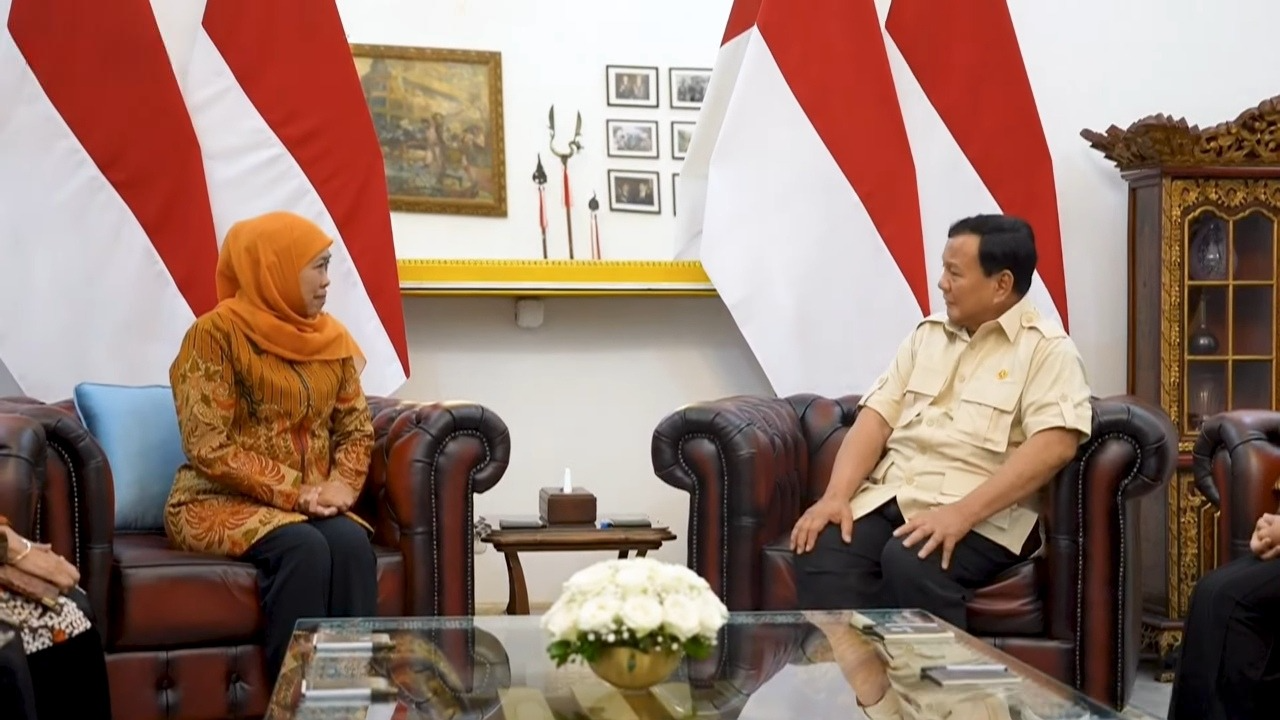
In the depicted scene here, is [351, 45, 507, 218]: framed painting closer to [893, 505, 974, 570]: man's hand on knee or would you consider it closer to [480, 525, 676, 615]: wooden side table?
[480, 525, 676, 615]: wooden side table

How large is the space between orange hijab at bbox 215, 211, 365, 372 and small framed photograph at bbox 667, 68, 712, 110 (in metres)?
1.67

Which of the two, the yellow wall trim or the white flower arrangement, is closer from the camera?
the white flower arrangement

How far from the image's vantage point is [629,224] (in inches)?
188

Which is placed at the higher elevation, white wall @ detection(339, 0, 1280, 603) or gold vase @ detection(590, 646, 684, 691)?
white wall @ detection(339, 0, 1280, 603)

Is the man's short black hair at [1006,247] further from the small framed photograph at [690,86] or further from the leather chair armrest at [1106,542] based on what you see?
the small framed photograph at [690,86]

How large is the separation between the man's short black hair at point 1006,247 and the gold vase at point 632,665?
1668 millimetres

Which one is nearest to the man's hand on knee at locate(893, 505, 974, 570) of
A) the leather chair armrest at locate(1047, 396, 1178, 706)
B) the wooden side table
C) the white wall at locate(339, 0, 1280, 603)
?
the leather chair armrest at locate(1047, 396, 1178, 706)

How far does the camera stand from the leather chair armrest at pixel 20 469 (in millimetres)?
2809

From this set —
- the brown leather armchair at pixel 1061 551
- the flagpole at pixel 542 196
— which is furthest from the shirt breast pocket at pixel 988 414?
the flagpole at pixel 542 196

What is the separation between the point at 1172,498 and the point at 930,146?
49.3 inches

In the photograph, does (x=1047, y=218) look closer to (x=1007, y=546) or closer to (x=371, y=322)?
(x=1007, y=546)

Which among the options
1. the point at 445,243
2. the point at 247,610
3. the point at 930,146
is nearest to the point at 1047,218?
the point at 930,146

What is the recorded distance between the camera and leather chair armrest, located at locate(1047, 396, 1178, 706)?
3244 millimetres

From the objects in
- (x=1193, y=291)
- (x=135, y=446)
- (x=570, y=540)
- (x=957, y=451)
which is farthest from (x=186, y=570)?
(x=1193, y=291)
